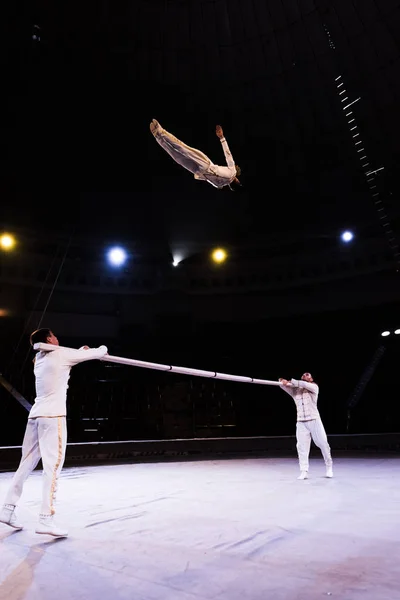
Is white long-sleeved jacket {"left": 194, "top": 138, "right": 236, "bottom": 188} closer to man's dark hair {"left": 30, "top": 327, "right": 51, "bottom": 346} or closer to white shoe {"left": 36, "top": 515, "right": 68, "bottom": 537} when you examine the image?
man's dark hair {"left": 30, "top": 327, "right": 51, "bottom": 346}

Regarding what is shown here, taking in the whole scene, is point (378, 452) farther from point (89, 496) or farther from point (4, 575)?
point (4, 575)

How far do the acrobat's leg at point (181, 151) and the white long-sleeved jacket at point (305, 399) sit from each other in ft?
13.9

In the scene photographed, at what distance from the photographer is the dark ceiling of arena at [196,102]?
1130 centimetres

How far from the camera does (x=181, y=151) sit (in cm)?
736

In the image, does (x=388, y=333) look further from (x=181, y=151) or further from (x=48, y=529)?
(x=48, y=529)

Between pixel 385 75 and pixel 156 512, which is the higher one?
pixel 385 75

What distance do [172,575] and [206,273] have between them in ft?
58.3

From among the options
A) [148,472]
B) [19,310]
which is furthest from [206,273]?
[148,472]

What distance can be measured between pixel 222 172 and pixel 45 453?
536cm

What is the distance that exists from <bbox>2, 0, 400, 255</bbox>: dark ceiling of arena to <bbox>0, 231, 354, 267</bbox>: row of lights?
0.83m

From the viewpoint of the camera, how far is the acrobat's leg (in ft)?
22.9

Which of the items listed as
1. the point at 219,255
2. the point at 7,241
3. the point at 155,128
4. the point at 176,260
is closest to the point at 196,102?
the point at 155,128

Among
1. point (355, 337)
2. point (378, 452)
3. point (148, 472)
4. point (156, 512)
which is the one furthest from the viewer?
point (355, 337)

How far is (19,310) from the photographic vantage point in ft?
57.5
